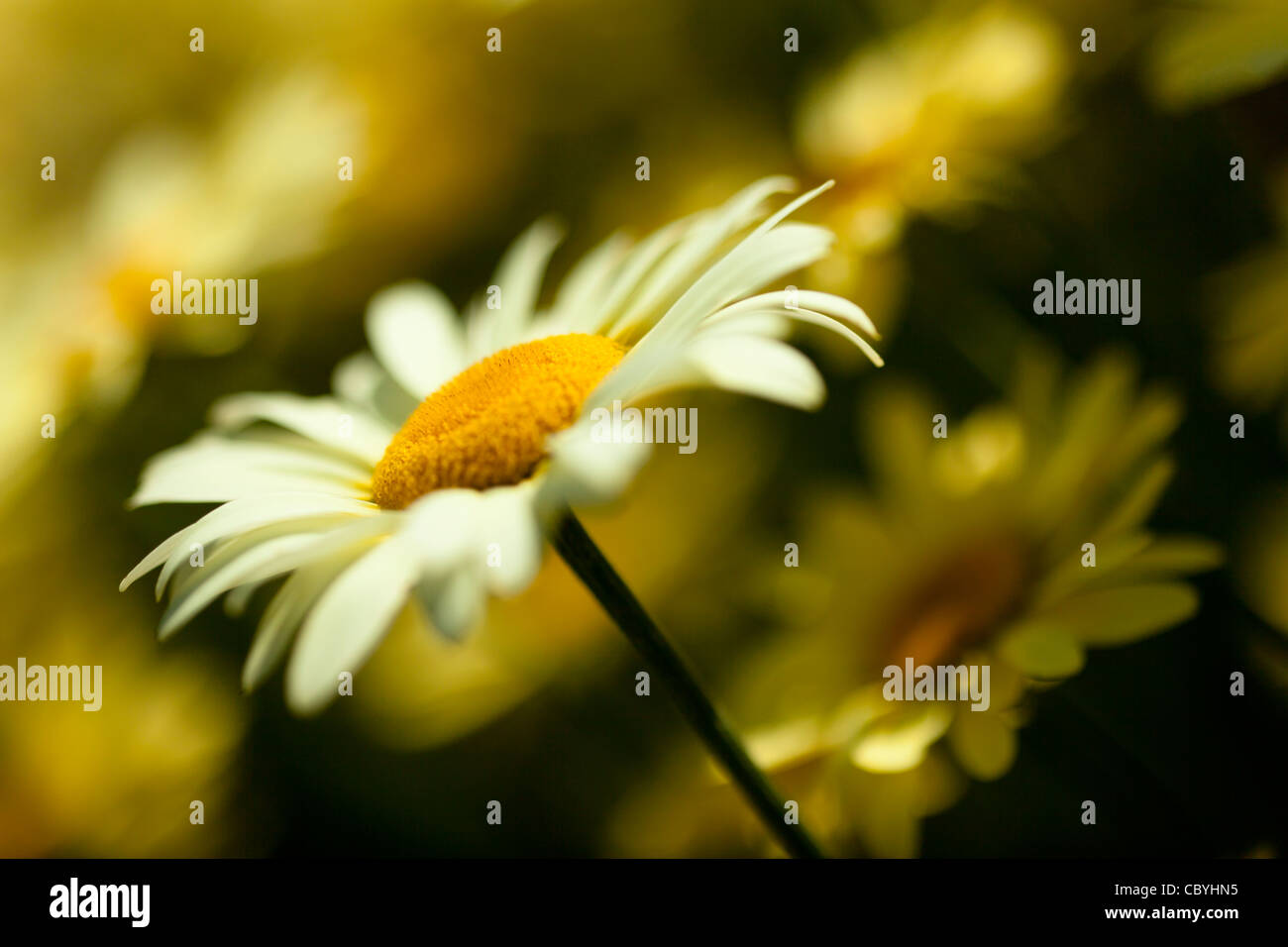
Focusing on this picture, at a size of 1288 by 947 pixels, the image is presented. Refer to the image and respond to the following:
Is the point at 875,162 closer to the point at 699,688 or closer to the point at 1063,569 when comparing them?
the point at 1063,569

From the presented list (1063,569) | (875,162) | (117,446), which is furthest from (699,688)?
(117,446)

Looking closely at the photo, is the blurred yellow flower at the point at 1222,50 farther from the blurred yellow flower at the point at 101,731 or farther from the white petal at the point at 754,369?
the blurred yellow flower at the point at 101,731

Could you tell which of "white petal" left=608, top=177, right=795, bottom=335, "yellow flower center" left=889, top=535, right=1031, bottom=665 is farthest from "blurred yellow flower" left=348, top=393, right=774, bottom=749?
"white petal" left=608, top=177, right=795, bottom=335

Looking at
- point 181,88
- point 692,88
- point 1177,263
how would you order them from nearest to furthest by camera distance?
point 1177,263
point 692,88
point 181,88

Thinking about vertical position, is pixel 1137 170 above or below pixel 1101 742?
above

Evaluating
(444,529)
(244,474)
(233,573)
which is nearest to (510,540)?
(444,529)

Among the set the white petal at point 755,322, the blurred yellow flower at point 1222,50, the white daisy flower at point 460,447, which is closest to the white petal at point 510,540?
the white daisy flower at point 460,447

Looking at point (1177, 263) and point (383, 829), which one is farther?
point (383, 829)
